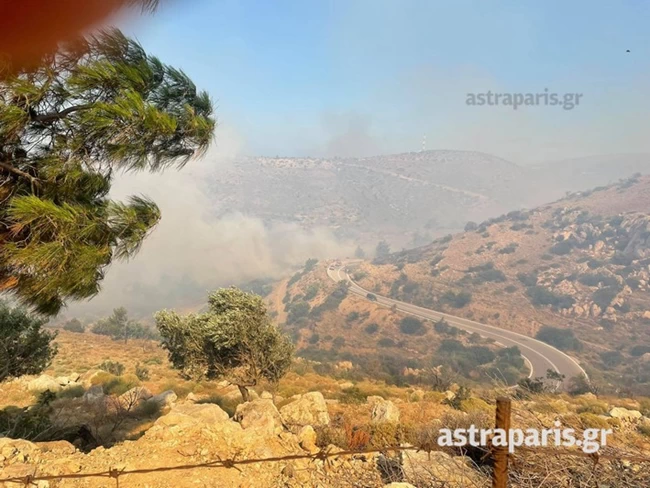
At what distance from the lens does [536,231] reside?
372ft

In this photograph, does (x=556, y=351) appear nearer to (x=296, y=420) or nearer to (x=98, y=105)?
(x=296, y=420)

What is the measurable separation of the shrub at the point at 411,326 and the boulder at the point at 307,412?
61.3 meters

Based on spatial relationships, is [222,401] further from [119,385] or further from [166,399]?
[119,385]

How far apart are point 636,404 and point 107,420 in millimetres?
26679

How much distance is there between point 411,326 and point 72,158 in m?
71.3

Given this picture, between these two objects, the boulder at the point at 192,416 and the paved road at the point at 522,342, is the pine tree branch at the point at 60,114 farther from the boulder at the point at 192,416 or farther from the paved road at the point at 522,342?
the paved road at the point at 522,342

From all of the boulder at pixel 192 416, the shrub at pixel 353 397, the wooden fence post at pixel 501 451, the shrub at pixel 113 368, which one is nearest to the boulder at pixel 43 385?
the shrub at pixel 113 368

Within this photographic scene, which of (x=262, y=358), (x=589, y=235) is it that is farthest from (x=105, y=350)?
Result: (x=589, y=235)

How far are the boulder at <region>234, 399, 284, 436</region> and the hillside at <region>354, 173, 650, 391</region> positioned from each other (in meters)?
50.2

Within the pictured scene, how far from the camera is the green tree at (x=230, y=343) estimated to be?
505 inches

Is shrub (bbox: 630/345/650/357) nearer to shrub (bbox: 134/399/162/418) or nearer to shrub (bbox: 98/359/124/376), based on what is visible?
shrub (bbox: 98/359/124/376)

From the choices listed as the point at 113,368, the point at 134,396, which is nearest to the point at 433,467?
the point at 134,396

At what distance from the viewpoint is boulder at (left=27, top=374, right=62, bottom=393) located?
15.7 metres

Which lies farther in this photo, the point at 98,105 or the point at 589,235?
the point at 589,235
